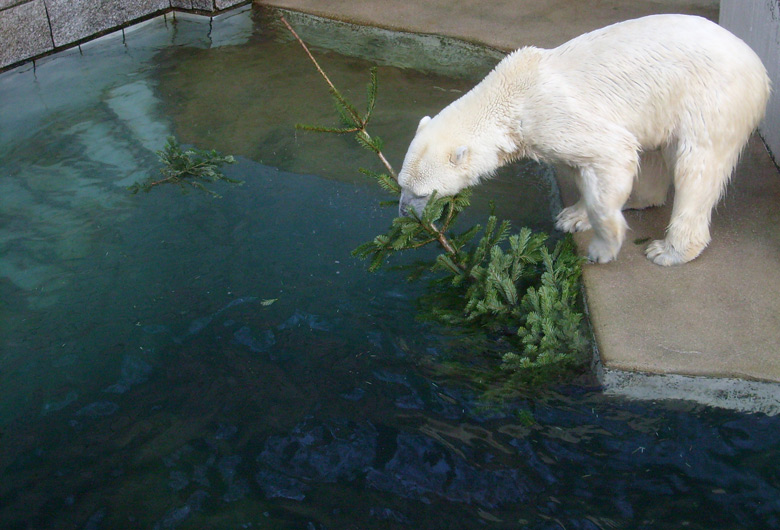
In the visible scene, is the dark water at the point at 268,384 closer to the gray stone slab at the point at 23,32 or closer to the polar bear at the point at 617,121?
the polar bear at the point at 617,121

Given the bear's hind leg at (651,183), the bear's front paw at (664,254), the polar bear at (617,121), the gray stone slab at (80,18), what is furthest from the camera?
the gray stone slab at (80,18)

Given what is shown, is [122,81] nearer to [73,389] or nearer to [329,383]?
[73,389]

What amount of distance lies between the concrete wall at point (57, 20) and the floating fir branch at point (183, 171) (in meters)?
2.60

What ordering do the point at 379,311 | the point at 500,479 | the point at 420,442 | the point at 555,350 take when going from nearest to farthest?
1. the point at 500,479
2. the point at 420,442
3. the point at 555,350
4. the point at 379,311

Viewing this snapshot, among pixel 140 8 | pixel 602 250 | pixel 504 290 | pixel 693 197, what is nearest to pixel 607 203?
pixel 602 250

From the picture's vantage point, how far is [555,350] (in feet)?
10.8

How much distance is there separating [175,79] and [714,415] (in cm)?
522

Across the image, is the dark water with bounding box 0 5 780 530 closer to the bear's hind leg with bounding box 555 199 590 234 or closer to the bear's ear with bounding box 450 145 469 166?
the bear's hind leg with bounding box 555 199 590 234

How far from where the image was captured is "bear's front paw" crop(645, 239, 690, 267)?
3473mm

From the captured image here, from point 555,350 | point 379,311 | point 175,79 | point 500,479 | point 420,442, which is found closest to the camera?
point 500,479

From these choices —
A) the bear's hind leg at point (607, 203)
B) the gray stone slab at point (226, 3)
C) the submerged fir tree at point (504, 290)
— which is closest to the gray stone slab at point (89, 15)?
the gray stone slab at point (226, 3)

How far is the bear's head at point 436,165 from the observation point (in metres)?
3.44

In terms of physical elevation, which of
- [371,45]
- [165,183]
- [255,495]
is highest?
[371,45]

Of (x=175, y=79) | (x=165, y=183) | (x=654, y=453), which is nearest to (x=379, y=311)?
(x=654, y=453)
